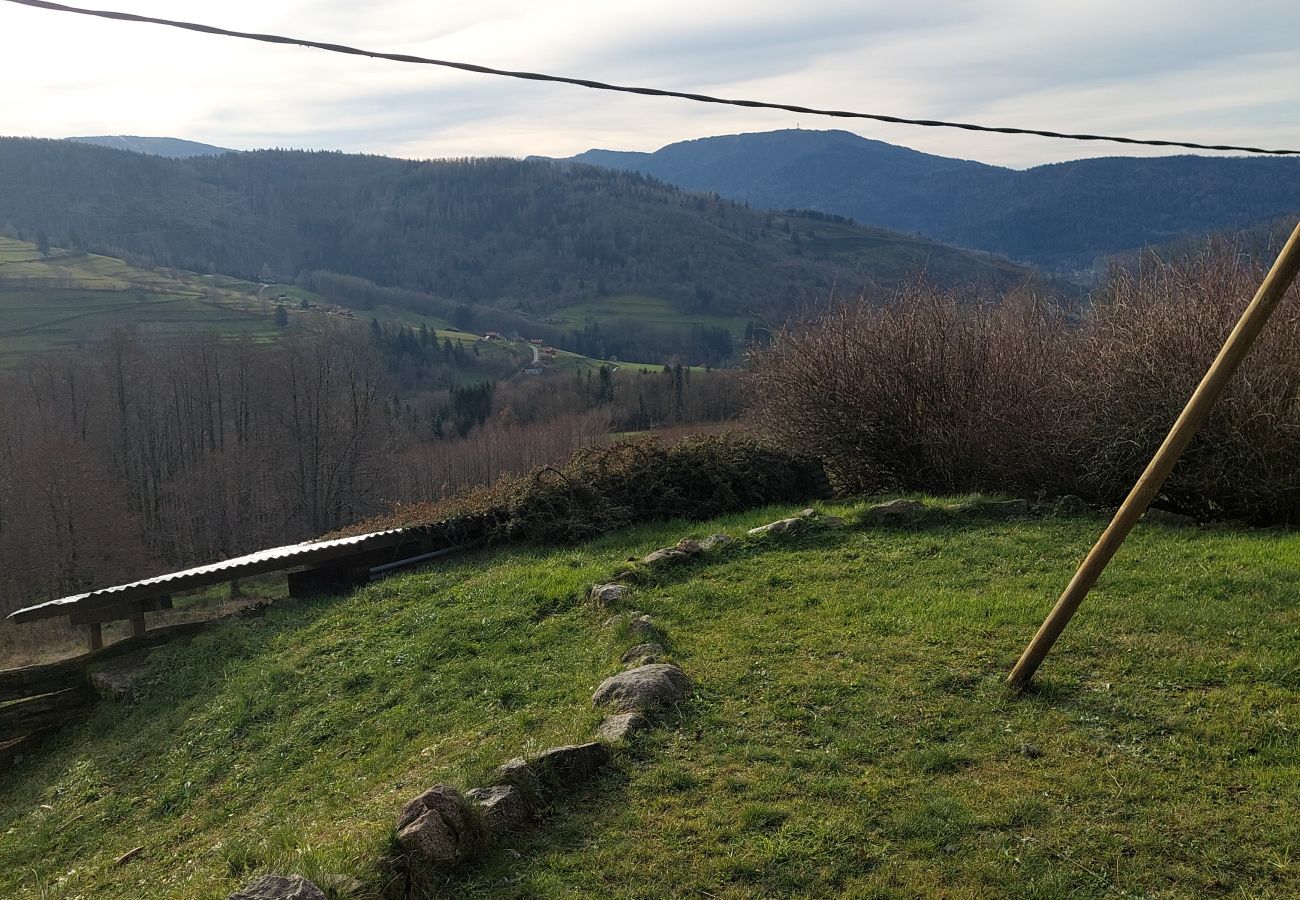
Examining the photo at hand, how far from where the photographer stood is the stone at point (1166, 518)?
1214cm

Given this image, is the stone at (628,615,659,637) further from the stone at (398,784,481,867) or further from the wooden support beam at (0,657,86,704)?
the wooden support beam at (0,657,86,704)

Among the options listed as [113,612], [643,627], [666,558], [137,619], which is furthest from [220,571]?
[643,627]

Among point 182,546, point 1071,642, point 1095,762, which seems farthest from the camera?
point 182,546

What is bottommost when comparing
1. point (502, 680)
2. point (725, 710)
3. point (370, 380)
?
point (370, 380)

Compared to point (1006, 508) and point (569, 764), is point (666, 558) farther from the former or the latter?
point (569, 764)

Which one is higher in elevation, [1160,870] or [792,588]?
[1160,870]

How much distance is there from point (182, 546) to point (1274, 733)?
63.8m

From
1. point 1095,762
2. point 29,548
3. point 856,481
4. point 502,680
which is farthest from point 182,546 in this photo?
point 1095,762

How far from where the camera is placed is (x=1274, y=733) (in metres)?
5.54

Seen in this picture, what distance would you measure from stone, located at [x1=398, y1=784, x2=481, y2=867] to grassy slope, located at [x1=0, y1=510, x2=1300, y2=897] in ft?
0.45

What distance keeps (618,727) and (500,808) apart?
1.26 meters

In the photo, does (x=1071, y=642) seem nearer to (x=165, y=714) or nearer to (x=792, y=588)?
(x=792, y=588)

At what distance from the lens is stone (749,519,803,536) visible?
1191 centimetres

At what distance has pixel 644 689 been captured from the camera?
6.75 m
